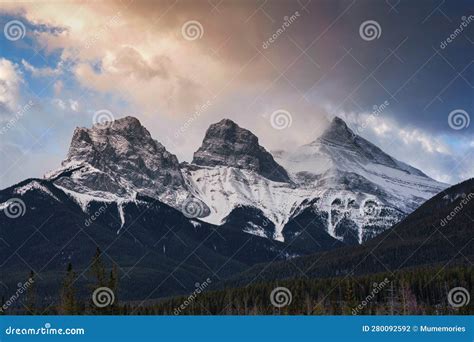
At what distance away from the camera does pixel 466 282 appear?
182 meters

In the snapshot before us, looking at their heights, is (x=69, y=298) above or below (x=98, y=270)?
below

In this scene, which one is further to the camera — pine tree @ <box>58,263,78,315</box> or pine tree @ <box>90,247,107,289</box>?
pine tree @ <box>58,263,78,315</box>

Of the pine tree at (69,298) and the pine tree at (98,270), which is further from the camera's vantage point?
the pine tree at (69,298)

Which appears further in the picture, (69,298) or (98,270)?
(69,298)
